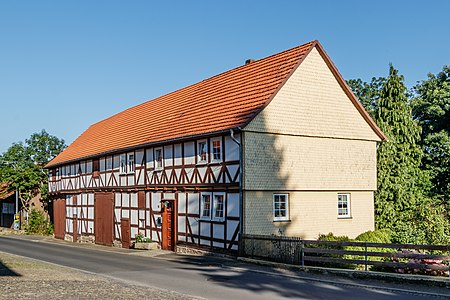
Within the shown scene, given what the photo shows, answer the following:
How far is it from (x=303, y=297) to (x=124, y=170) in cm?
2146

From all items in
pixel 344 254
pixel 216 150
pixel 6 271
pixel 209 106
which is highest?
pixel 209 106

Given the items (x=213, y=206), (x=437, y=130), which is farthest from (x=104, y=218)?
(x=437, y=130)

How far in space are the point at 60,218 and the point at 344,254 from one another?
32.4 metres

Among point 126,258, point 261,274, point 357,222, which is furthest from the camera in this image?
point 357,222

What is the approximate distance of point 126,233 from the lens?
Result: 31922mm

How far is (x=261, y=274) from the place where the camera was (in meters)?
17.1

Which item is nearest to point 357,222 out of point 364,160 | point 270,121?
point 364,160

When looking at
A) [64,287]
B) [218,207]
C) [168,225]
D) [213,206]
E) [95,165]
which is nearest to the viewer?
[64,287]

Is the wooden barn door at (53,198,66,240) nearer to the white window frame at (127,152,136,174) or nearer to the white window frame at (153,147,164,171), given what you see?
the white window frame at (127,152,136,174)

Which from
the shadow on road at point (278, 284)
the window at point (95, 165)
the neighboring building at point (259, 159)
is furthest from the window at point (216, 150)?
the window at point (95, 165)

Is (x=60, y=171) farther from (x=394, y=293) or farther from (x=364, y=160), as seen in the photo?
(x=394, y=293)

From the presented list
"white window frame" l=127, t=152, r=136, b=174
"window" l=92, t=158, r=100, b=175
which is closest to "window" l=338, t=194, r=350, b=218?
"white window frame" l=127, t=152, r=136, b=174

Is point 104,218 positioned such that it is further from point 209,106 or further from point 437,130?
point 437,130

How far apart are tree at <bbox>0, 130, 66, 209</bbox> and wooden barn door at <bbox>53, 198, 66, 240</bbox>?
477 inches
